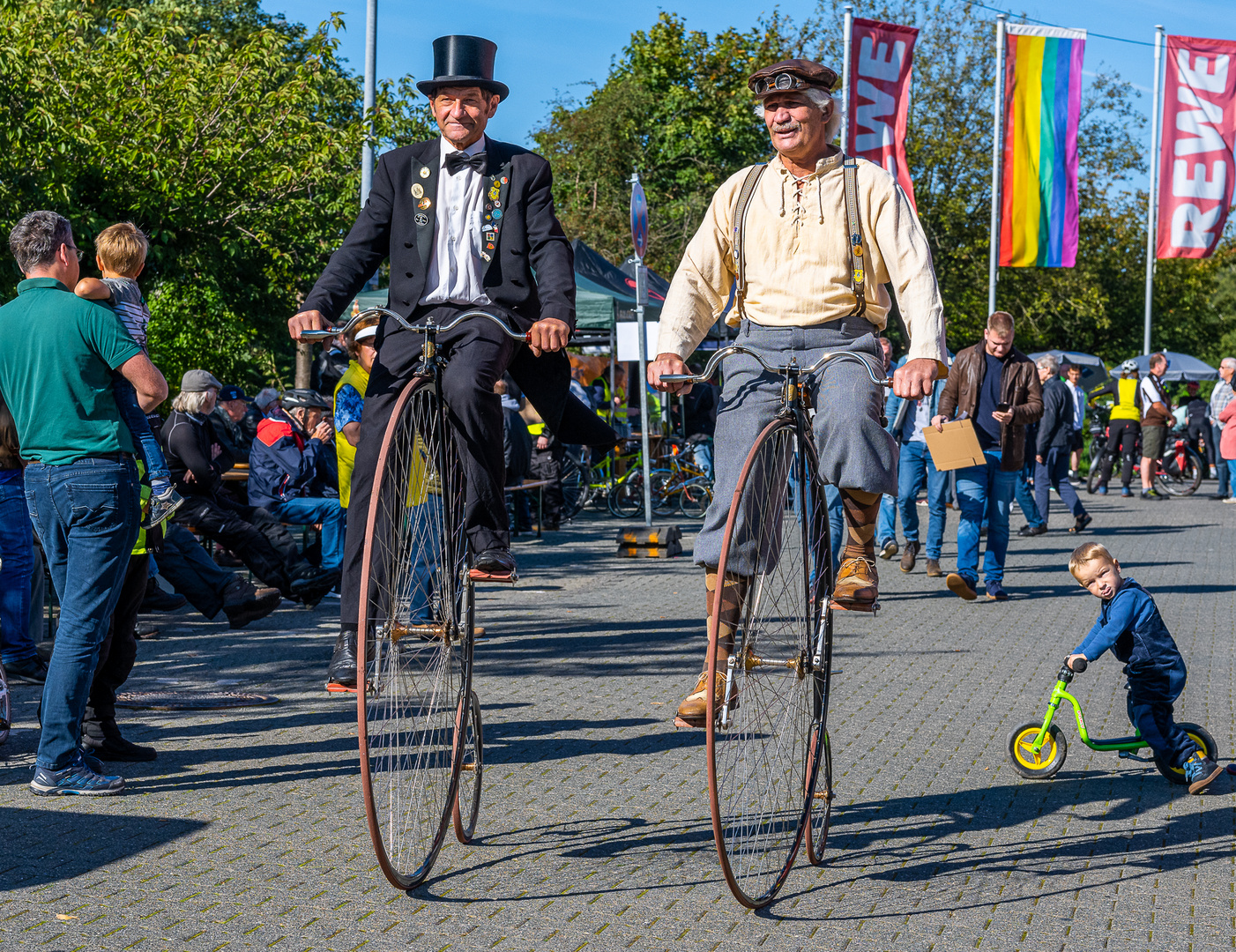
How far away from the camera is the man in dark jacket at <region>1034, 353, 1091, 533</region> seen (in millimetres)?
18062

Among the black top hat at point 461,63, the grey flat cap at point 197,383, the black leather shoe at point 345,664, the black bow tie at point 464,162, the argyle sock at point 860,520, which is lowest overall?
the black leather shoe at point 345,664

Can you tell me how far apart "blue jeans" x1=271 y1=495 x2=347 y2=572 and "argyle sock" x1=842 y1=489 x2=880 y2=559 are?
6.80 meters

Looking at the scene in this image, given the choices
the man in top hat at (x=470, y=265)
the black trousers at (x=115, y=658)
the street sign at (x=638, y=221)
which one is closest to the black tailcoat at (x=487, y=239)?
the man in top hat at (x=470, y=265)

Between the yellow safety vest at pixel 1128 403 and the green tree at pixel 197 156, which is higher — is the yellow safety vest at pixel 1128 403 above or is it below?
below

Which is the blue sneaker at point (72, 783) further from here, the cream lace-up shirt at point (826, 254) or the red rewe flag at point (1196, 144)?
the red rewe flag at point (1196, 144)

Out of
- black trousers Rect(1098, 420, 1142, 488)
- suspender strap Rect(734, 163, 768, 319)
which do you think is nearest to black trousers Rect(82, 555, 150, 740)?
suspender strap Rect(734, 163, 768, 319)

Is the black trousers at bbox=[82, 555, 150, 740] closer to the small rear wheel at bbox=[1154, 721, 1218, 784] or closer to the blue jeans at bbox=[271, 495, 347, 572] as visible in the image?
the small rear wheel at bbox=[1154, 721, 1218, 784]

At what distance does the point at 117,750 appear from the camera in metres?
6.08

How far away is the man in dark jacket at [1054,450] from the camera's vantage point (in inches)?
711

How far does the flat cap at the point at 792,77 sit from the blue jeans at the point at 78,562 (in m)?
2.98

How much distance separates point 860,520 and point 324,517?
23.7 feet

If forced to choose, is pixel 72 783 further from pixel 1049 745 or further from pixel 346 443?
pixel 346 443

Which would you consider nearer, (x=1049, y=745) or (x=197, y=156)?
(x=1049, y=745)

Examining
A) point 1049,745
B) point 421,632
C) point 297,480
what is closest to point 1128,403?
point 297,480
